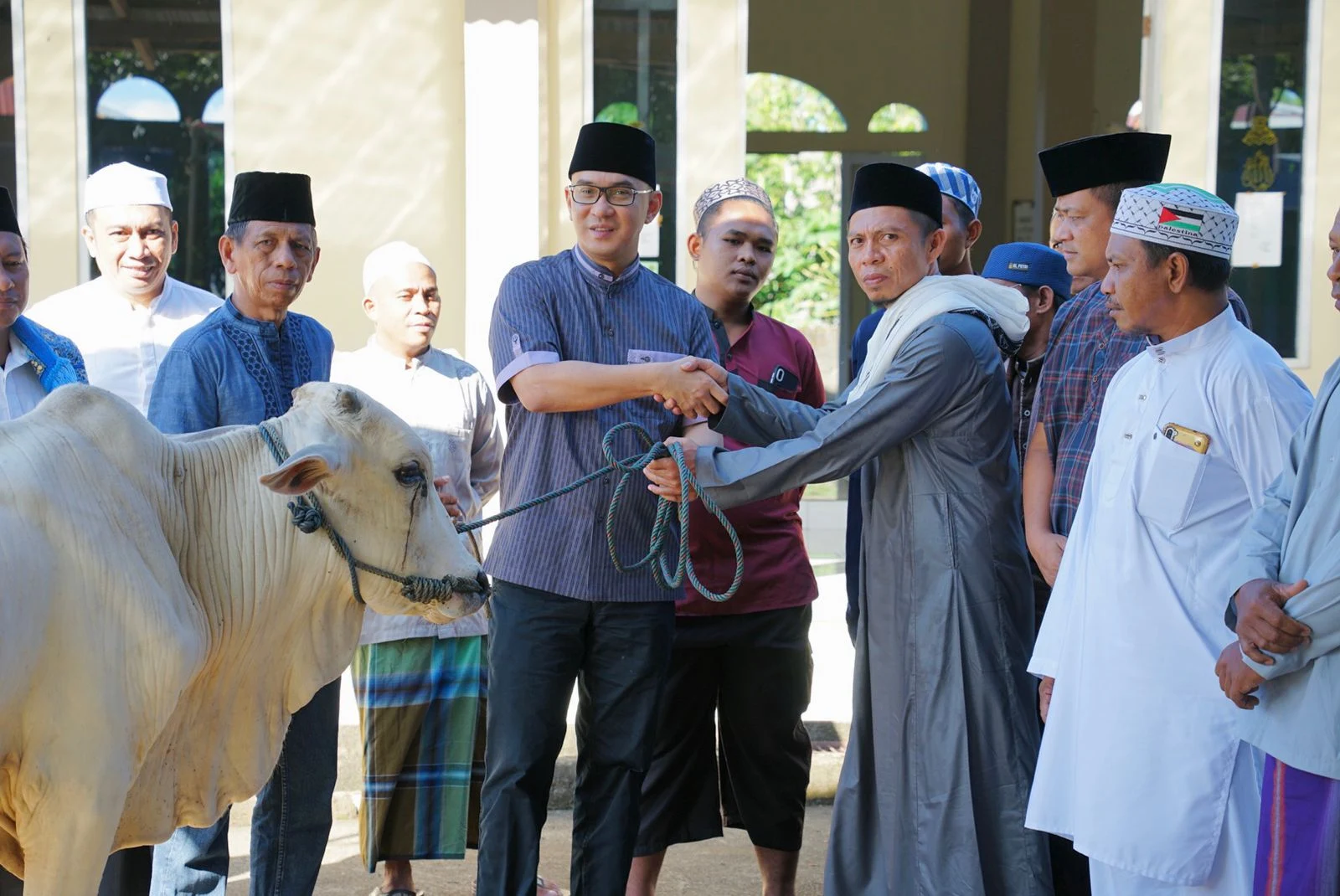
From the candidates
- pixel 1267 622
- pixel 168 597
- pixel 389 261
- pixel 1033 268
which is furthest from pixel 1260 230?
pixel 168 597

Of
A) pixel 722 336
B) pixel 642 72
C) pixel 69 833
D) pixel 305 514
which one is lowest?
pixel 69 833

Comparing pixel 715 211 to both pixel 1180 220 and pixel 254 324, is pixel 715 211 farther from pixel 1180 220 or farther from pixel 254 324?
pixel 1180 220

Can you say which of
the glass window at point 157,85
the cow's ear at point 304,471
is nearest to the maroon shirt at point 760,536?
the cow's ear at point 304,471

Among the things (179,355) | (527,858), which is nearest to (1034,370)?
(527,858)

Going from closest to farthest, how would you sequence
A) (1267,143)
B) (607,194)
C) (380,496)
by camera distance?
(380,496)
(607,194)
(1267,143)

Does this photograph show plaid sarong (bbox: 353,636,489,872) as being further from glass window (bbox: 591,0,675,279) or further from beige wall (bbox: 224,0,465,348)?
glass window (bbox: 591,0,675,279)

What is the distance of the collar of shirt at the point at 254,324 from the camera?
3775 mm

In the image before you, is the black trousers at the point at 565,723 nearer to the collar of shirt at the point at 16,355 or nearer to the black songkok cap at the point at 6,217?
the collar of shirt at the point at 16,355

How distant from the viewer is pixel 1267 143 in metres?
8.49

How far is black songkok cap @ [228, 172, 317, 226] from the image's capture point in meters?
3.87

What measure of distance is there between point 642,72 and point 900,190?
4.30 meters

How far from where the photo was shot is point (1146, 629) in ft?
11.0

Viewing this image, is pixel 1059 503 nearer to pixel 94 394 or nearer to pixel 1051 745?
pixel 1051 745

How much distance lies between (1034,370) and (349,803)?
9.90 feet
